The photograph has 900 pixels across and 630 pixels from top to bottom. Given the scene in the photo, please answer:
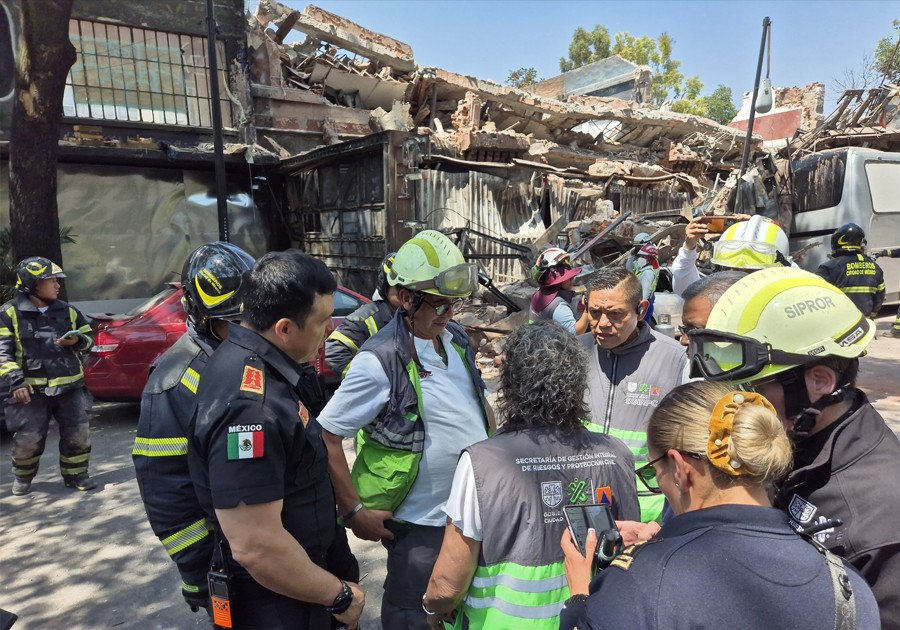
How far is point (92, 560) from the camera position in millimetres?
3600

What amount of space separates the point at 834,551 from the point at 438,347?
151 centimetres

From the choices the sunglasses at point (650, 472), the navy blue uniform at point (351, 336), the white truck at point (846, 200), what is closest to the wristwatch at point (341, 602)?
the sunglasses at point (650, 472)

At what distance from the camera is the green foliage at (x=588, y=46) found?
155 ft

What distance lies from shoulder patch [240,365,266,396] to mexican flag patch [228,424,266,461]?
0.10 meters

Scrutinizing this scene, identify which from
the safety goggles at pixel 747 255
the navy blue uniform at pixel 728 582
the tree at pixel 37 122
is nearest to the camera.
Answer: the navy blue uniform at pixel 728 582

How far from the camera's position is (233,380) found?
151 cm

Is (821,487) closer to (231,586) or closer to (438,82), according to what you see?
(231,586)

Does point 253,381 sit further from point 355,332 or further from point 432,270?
point 355,332

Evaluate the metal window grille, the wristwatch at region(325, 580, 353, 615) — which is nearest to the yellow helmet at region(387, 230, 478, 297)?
the wristwatch at region(325, 580, 353, 615)

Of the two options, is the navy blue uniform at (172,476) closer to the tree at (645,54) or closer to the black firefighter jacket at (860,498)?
the black firefighter jacket at (860,498)

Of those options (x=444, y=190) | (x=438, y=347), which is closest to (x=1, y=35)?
(x=444, y=190)

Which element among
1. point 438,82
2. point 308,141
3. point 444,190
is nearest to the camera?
point 444,190

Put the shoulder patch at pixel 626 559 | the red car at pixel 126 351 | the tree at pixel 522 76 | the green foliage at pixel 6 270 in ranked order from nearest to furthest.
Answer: the shoulder patch at pixel 626 559
the red car at pixel 126 351
the green foliage at pixel 6 270
the tree at pixel 522 76

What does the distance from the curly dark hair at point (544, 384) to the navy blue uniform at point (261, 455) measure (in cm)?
62
